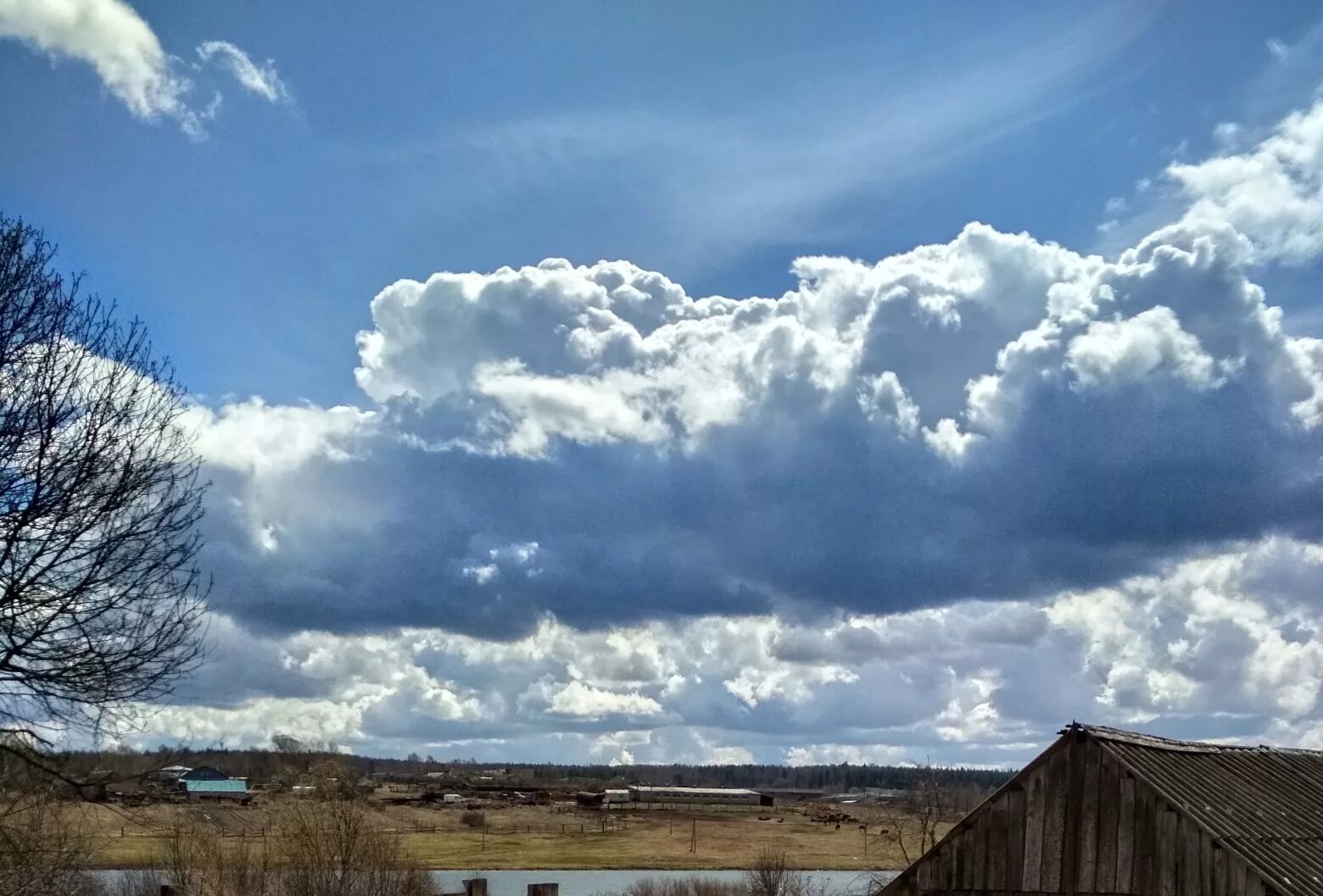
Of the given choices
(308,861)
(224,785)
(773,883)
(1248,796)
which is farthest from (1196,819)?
(224,785)

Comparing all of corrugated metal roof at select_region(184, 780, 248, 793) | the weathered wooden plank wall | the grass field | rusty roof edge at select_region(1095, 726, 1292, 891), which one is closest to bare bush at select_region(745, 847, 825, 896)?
the grass field

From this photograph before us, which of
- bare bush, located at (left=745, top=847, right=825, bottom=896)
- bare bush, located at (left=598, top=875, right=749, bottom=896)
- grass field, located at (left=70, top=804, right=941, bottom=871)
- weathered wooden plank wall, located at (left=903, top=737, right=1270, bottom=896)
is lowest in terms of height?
grass field, located at (left=70, top=804, right=941, bottom=871)

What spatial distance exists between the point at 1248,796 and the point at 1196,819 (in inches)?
154

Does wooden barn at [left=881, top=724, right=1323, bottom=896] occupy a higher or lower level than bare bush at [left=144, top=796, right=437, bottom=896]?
higher

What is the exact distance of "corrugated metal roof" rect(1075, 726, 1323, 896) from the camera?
71.5 ft

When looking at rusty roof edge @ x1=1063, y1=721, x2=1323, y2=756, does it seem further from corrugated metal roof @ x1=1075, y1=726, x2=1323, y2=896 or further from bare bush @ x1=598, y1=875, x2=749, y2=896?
bare bush @ x1=598, y1=875, x2=749, y2=896

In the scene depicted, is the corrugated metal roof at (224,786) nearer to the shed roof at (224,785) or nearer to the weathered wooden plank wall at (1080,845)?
the shed roof at (224,785)

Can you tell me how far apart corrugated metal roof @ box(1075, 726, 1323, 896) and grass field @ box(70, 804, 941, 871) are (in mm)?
59653

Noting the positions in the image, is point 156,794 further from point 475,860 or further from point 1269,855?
point 475,860

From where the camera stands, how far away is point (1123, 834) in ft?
74.9

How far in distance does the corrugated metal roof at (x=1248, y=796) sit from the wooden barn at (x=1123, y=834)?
34mm

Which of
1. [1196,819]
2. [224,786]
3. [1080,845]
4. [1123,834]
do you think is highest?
[1196,819]

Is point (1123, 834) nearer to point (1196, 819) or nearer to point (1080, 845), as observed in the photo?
point (1080, 845)

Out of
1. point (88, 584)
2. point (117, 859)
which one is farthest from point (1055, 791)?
point (117, 859)
